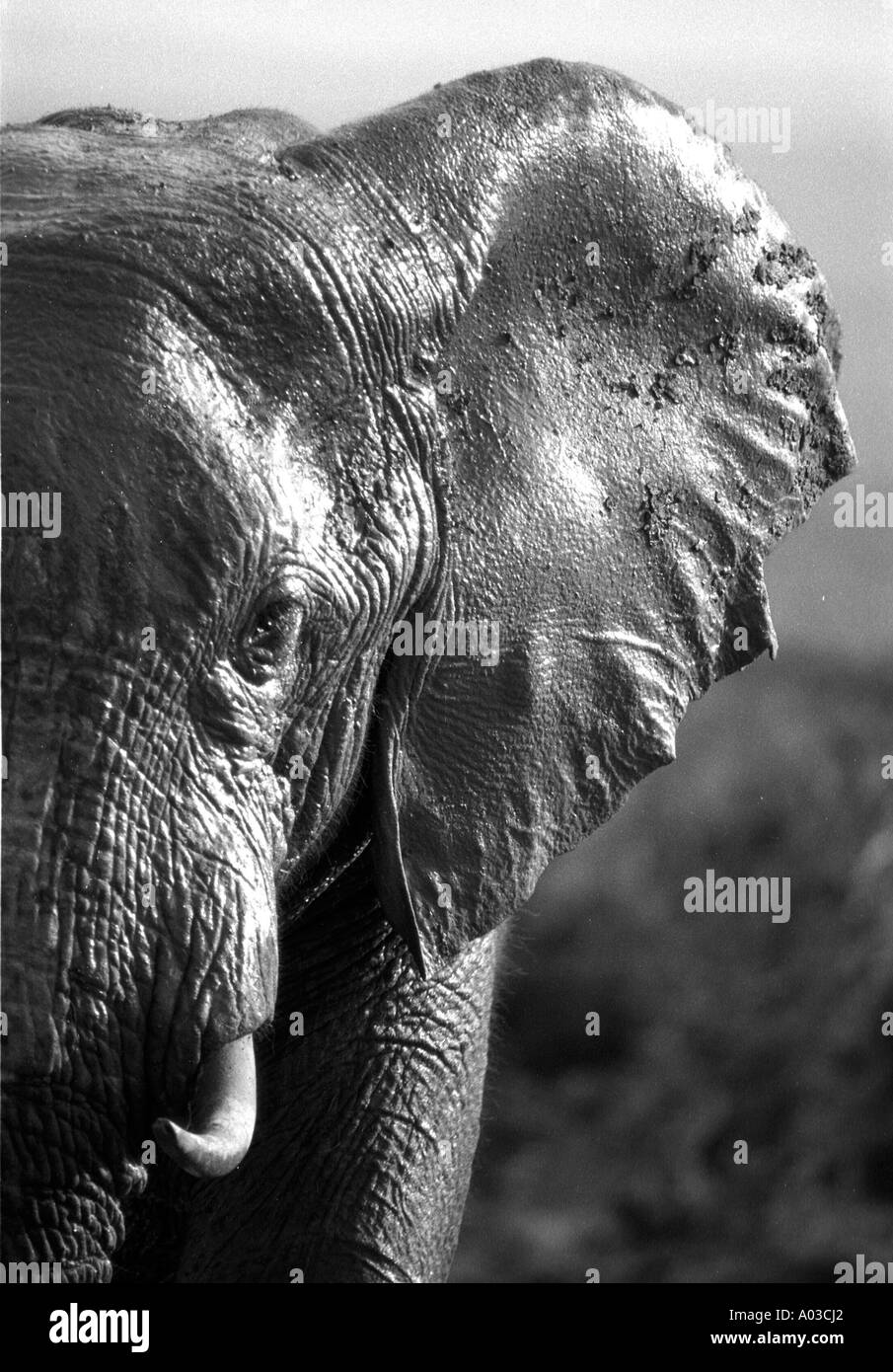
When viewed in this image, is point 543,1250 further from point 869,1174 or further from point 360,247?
point 360,247

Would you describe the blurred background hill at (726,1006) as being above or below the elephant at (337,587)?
above

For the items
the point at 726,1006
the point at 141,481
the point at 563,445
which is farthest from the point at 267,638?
the point at 726,1006

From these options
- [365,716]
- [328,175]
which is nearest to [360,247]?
[328,175]

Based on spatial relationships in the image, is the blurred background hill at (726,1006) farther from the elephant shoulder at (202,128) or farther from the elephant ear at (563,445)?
the elephant shoulder at (202,128)

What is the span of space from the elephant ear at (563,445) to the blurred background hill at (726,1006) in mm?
6410

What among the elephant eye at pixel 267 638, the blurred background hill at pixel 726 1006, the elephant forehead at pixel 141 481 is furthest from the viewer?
the blurred background hill at pixel 726 1006

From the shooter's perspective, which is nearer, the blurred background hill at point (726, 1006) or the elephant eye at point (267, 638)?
the elephant eye at point (267, 638)

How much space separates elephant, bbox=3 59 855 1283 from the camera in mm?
2305

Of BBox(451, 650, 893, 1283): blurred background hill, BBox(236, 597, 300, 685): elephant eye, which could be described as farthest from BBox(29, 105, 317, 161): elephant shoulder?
BBox(451, 650, 893, 1283): blurred background hill

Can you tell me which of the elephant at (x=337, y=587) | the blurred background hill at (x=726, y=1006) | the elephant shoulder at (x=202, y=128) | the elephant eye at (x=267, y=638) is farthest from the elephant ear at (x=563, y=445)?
the blurred background hill at (x=726, y=1006)

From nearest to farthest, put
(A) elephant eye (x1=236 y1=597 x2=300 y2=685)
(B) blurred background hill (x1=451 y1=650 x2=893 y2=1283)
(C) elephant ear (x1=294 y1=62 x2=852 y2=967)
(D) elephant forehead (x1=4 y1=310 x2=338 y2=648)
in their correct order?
(D) elephant forehead (x1=4 y1=310 x2=338 y2=648) → (A) elephant eye (x1=236 y1=597 x2=300 y2=685) → (C) elephant ear (x1=294 y1=62 x2=852 y2=967) → (B) blurred background hill (x1=451 y1=650 x2=893 y2=1283)

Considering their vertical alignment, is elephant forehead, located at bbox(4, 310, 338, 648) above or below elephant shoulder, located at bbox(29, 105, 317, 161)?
below

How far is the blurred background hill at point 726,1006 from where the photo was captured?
960cm

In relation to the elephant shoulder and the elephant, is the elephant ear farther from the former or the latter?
the elephant shoulder
